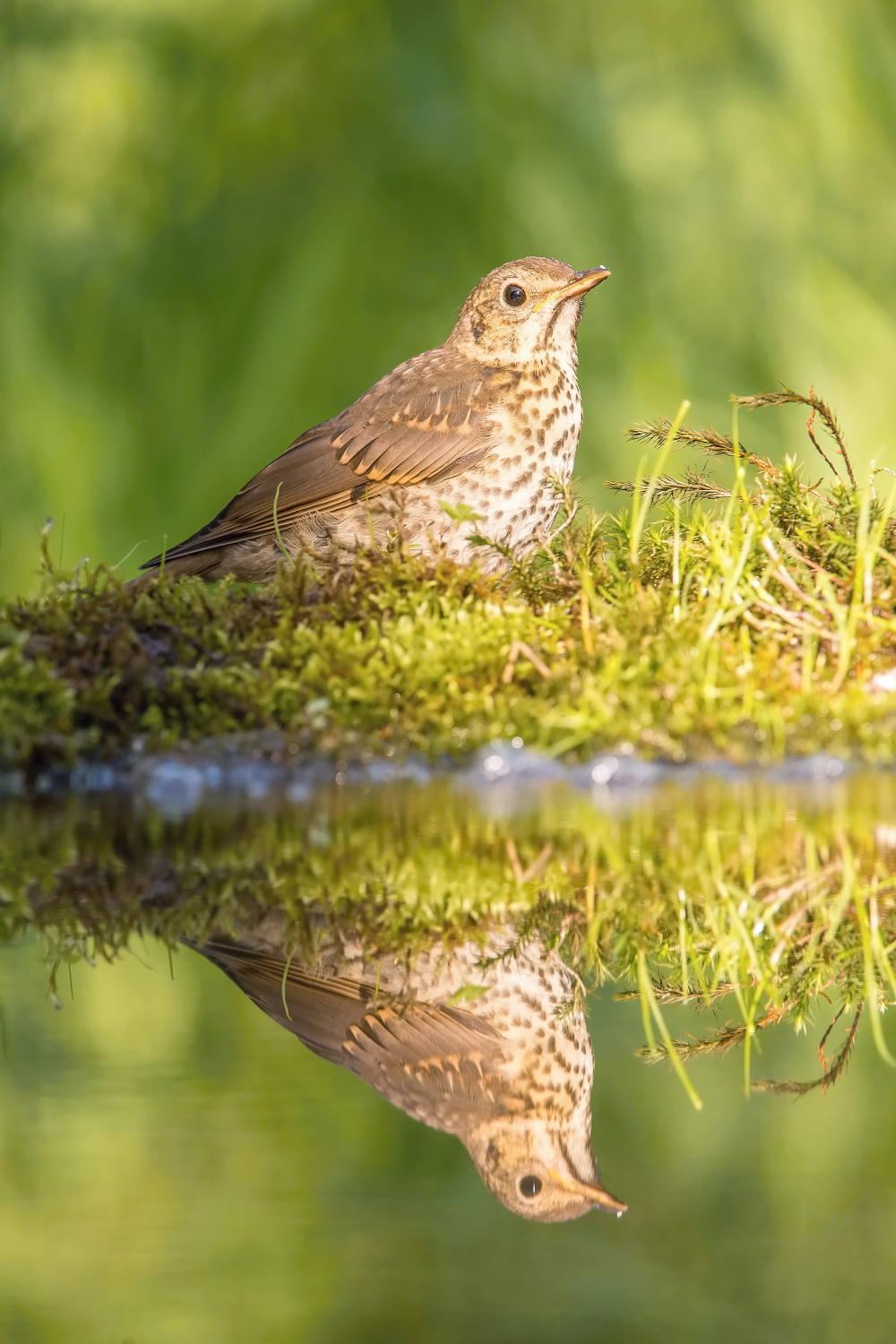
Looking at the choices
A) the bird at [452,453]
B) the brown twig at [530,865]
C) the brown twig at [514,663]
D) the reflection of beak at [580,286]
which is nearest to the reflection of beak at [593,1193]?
the brown twig at [530,865]

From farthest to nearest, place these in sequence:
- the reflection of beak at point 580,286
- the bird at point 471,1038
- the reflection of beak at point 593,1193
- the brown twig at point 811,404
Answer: the reflection of beak at point 580,286
the brown twig at point 811,404
the bird at point 471,1038
the reflection of beak at point 593,1193

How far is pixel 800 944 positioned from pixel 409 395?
334cm

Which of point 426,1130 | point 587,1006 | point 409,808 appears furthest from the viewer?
point 409,808

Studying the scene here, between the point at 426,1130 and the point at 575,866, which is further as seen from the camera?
the point at 575,866

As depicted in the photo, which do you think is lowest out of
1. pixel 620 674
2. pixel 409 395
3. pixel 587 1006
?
pixel 587 1006

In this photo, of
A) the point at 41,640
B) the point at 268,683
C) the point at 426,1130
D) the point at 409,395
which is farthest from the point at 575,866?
the point at 409,395

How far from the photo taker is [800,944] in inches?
71.0

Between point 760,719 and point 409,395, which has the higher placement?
point 409,395

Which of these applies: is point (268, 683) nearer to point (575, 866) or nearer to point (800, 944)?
point (575, 866)

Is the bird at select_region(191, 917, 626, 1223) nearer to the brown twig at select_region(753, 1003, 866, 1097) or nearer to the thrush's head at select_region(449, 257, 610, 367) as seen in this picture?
the brown twig at select_region(753, 1003, 866, 1097)

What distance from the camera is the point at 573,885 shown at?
208 centimetres

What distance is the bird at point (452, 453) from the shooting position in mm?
4535

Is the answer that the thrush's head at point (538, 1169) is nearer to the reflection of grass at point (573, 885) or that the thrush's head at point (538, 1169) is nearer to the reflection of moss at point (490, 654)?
the reflection of grass at point (573, 885)

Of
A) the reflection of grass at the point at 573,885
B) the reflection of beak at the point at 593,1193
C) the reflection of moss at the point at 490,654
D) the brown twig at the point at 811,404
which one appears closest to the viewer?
the reflection of beak at the point at 593,1193
